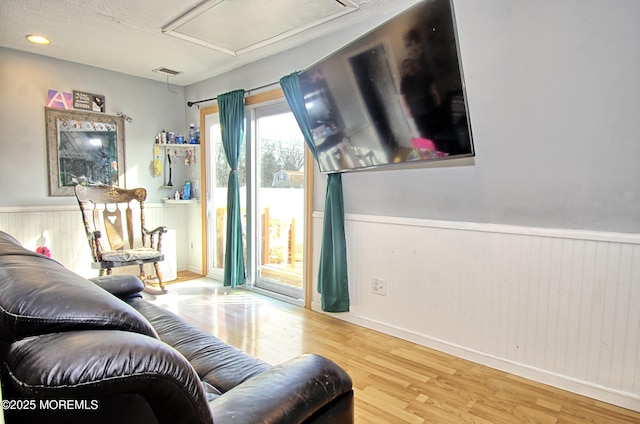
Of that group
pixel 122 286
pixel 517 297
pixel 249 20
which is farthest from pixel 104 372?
pixel 249 20

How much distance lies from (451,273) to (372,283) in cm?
64

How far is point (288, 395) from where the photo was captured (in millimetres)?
896

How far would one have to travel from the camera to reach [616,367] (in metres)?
1.78

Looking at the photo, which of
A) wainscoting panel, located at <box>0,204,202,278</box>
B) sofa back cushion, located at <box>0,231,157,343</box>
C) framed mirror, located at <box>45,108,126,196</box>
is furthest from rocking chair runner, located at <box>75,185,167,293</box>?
sofa back cushion, located at <box>0,231,157,343</box>

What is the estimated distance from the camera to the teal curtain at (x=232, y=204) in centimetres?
366

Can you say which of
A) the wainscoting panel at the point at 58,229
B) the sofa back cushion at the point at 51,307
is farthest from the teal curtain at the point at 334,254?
the wainscoting panel at the point at 58,229

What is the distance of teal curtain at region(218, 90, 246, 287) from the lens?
366 cm

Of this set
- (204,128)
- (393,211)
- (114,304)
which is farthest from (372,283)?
(204,128)

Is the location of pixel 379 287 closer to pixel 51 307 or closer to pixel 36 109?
pixel 51 307

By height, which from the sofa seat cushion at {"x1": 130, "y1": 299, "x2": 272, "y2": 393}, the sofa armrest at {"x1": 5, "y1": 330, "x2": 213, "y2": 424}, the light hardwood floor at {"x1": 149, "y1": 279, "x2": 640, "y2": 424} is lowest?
the light hardwood floor at {"x1": 149, "y1": 279, "x2": 640, "y2": 424}

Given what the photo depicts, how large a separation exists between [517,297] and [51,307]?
7.28 ft

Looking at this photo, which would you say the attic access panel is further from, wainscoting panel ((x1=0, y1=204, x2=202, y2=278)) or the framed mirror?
wainscoting panel ((x1=0, y1=204, x2=202, y2=278))

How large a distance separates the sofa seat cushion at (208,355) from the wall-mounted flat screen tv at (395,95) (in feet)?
4.98

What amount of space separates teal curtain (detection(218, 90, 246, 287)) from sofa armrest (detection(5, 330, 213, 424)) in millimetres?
3091
